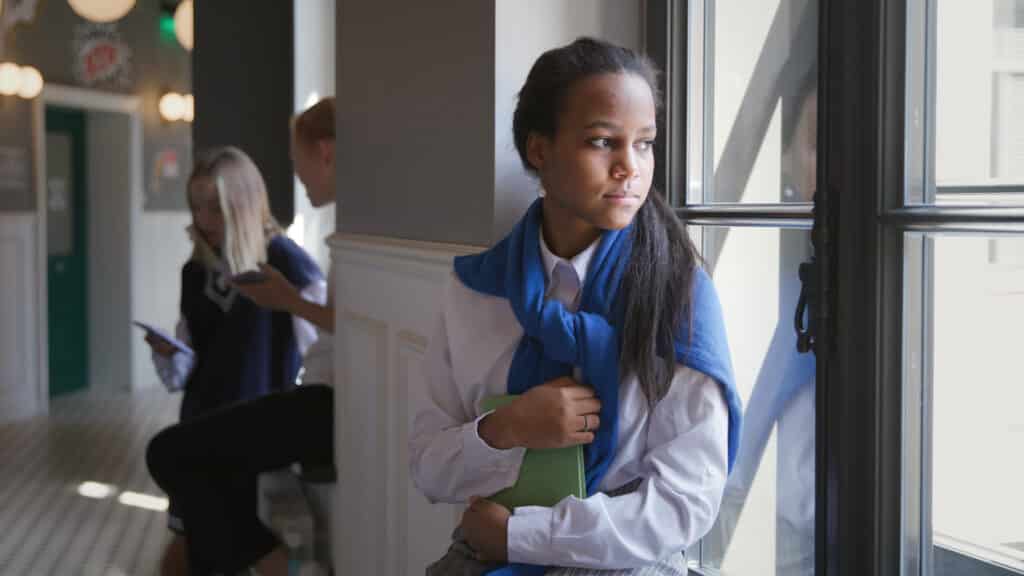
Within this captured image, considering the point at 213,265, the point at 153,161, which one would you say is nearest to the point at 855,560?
the point at 213,265

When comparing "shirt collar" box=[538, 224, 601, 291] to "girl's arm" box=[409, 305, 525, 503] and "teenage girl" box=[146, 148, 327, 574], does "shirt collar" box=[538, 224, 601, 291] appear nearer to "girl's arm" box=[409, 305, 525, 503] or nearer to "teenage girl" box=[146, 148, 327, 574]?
"girl's arm" box=[409, 305, 525, 503]

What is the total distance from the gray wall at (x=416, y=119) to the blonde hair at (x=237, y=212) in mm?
685

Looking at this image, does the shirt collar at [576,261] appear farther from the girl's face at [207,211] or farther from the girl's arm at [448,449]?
→ the girl's face at [207,211]

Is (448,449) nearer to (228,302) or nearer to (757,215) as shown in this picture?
(757,215)

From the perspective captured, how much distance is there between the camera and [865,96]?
1.31 meters

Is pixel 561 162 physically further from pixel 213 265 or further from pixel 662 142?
pixel 213 265

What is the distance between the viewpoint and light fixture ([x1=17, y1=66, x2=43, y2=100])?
677 cm

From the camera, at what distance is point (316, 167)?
10.4ft

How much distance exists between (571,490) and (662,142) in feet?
2.27

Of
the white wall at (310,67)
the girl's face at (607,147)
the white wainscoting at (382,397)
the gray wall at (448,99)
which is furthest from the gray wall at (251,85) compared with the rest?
the girl's face at (607,147)

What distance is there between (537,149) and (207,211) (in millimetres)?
2379

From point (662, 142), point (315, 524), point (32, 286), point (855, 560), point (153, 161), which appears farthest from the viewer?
point (153, 161)

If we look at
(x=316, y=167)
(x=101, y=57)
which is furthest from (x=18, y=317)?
(x=316, y=167)

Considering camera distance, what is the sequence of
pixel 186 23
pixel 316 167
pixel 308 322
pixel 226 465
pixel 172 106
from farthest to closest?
1. pixel 172 106
2. pixel 186 23
3. pixel 308 322
4. pixel 316 167
5. pixel 226 465
